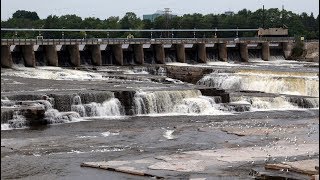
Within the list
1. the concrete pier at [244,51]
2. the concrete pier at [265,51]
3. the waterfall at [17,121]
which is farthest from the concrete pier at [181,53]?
the waterfall at [17,121]

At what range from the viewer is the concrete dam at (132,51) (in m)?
62.9

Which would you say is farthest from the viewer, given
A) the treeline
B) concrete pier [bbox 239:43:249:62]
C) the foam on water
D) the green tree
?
the green tree

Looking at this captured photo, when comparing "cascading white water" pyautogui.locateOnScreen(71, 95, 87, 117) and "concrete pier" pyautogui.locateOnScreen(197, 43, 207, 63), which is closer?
Answer: "cascading white water" pyautogui.locateOnScreen(71, 95, 87, 117)

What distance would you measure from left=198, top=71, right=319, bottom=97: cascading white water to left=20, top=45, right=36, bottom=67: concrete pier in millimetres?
15692

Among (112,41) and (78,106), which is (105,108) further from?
(112,41)

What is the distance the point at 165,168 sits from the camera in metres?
21.1

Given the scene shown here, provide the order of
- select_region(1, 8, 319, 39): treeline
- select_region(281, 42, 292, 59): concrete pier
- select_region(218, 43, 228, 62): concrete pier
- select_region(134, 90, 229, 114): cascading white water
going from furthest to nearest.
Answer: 1. select_region(1, 8, 319, 39): treeline
2. select_region(281, 42, 292, 59): concrete pier
3. select_region(218, 43, 228, 62): concrete pier
4. select_region(134, 90, 229, 114): cascading white water

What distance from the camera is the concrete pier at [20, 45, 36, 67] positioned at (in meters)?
61.1

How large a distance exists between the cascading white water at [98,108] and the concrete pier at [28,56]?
23012 mm

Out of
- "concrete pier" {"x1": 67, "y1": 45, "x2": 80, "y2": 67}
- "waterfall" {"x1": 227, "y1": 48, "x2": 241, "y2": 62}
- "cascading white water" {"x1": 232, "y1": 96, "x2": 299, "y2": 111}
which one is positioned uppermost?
"concrete pier" {"x1": 67, "y1": 45, "x2": 80, "y2": 67}

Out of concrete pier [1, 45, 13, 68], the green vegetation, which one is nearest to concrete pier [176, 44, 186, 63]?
the green vegetation

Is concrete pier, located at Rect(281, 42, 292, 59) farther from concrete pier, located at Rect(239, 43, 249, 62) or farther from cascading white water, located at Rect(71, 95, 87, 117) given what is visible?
cascading white water, located at Rect(71, 95, 87, 117)

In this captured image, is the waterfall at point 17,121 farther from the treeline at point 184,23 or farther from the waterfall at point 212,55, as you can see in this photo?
the treeline at point 184,23

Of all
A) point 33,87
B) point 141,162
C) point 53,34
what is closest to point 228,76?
point 33,87
